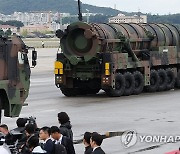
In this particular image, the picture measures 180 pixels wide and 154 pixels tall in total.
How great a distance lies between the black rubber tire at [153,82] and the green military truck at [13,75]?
10188 mm

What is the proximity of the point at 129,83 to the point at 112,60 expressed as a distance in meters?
1.48

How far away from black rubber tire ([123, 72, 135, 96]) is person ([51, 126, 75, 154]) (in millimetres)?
15211

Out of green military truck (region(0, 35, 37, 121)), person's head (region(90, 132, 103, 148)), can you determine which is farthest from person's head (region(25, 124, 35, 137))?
green military truck (region(0, 35, 37, 121))

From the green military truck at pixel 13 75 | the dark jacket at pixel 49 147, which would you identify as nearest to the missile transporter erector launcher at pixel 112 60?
the green military truck at pixel 13 75

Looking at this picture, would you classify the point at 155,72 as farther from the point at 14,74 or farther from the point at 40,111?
the point at 14,74

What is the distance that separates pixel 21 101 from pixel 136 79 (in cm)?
949

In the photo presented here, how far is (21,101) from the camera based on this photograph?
16828 mm

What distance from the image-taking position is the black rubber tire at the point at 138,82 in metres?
25.5

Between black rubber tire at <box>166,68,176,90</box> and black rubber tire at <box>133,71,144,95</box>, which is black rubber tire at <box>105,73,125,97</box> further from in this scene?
black rubber tire at <box>166,68,176,90</box>

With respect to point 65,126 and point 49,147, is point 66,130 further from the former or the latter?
point 49,147

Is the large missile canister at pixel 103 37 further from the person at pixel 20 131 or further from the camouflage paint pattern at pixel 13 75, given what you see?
the person at pixel 20 131

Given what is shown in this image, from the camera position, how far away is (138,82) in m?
25.7

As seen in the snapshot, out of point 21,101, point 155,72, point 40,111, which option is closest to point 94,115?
point 40,111

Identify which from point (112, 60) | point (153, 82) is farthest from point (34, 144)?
point (153, 82)
